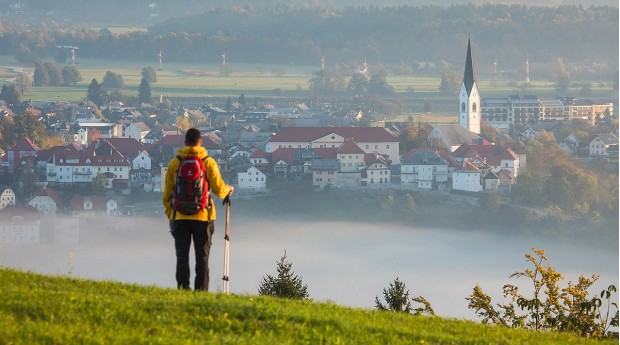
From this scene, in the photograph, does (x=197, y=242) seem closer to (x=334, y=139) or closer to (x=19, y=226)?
(x=19, y=226)

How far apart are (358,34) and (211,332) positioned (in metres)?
77.0

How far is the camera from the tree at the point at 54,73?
65.8 m

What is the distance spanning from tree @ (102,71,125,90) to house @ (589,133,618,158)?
2270 centimetres

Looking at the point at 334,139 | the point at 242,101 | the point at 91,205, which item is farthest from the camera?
the point at 242,101

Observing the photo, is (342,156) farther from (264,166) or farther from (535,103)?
(535,103)

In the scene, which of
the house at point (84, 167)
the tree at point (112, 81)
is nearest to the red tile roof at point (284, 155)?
the house at point (84, 167)

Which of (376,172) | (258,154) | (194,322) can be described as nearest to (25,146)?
(258,154)

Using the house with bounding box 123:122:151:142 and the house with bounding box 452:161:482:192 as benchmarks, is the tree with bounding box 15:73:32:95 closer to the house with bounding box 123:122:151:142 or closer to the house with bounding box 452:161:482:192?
the house with bounding box 123:122:151:142

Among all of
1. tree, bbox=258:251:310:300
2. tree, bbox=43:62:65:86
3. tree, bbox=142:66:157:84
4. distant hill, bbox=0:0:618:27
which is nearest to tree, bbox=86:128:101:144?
tree, bbox=43:62:65:86

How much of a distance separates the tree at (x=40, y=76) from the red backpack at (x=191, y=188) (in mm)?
61336

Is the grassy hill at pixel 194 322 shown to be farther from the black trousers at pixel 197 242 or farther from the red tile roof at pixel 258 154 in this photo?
the red tile roof at pixel 258 154

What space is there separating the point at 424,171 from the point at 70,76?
2561 cm

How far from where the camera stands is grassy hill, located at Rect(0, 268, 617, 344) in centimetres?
445

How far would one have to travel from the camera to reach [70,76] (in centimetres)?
6656
